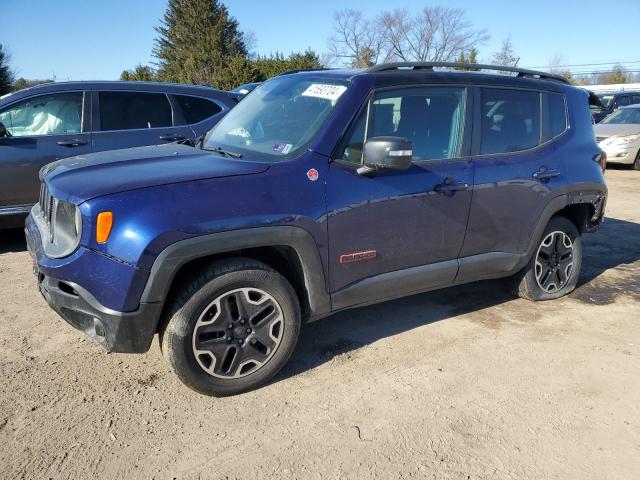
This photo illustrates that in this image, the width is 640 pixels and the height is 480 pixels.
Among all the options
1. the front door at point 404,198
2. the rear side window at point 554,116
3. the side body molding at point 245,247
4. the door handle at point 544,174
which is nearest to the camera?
the side body molding at point 245,247

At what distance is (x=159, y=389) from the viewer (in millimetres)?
3129

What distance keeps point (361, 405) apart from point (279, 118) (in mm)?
1919

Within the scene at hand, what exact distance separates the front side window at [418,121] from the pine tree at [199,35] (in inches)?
1776

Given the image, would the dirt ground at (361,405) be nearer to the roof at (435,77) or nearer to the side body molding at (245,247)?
the side body molding at (245,247)

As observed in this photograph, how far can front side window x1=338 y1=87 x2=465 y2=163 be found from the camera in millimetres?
3285

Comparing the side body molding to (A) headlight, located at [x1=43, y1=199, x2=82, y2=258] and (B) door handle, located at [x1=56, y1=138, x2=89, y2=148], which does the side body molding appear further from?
(B) door handle, located at [x1=56, y1=138, x2=89, y2=148]

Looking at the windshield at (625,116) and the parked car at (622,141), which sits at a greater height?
the windshield at (625,116)

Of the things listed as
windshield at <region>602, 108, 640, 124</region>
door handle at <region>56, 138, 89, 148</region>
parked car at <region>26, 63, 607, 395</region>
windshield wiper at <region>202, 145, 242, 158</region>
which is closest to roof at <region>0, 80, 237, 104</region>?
door handle at <region>56, 138, 89, 148</region>

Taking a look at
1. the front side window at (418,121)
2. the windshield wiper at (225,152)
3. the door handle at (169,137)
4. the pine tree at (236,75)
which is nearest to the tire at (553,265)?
the front side window at (418,121)

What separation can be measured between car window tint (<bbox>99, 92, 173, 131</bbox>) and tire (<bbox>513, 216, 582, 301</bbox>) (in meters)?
4.40

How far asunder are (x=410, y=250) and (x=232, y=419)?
1.54 metres

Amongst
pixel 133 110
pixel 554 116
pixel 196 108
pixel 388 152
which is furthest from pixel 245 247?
pixel 196 108

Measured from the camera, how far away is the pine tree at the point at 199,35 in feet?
158

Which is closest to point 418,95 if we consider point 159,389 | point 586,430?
point 586,430
